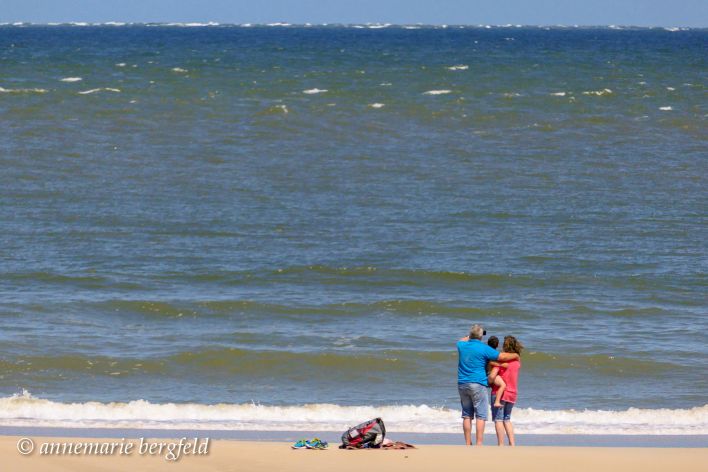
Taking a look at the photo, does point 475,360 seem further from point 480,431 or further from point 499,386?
point 480,431

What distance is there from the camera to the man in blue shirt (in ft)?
34.1

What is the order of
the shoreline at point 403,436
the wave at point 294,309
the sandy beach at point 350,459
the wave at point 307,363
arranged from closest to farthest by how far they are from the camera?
the sandy beach at point 350,459 < the shoreline at point 403,436 < the wave at point 307,363 < the wave at point 294,309

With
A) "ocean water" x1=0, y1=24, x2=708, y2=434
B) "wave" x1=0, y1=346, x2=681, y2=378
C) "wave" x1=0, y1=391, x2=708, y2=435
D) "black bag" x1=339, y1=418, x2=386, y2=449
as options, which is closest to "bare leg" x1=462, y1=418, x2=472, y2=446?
"black bag" x1=339, y1=418, x2=386, y2=449

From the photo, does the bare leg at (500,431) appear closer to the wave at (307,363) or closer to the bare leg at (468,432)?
the bare leg at (468,432)

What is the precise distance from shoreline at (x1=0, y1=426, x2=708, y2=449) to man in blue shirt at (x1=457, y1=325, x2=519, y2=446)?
17.4 inches

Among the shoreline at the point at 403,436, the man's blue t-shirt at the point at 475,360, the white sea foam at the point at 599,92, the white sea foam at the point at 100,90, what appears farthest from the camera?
the white sea foam at the point at 599,92

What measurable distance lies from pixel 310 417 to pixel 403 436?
1.38 metres

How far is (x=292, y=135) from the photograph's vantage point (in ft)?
106

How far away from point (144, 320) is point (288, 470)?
699 centimetres

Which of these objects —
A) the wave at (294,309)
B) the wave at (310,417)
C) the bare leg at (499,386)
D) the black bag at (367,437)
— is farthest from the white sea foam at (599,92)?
the black bag at (367,437)

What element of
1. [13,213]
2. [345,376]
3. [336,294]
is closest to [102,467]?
[345,376]

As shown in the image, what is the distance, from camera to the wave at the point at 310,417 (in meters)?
11.7

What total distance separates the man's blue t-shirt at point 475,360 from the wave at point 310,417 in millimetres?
1377

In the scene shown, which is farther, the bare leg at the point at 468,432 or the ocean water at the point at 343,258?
the ocean water at the point at 343,258
